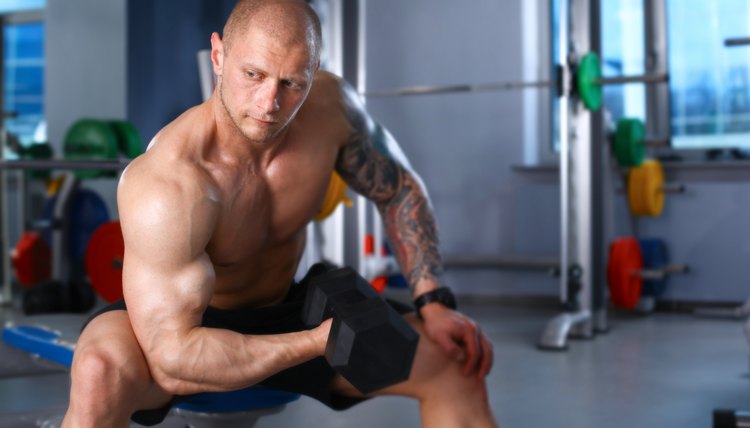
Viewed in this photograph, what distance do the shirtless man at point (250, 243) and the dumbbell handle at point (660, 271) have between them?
105 inches

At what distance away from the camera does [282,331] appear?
1450 millimetres

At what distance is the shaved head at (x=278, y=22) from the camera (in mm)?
1208

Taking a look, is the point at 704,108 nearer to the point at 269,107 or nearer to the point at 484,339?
the point at 484,339

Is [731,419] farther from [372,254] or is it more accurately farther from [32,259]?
[32,259]

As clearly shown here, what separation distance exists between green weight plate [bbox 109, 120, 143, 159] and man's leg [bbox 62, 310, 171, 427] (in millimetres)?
3288

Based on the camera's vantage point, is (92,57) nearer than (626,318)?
No

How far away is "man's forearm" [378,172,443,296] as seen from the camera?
5.15 ft

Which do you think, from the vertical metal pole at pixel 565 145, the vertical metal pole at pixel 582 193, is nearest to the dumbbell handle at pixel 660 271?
the vertical metal pole at pixel 582 193

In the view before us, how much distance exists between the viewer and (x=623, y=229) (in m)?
4.78

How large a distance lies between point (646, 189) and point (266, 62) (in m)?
3.34

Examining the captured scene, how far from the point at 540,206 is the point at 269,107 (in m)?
3.87

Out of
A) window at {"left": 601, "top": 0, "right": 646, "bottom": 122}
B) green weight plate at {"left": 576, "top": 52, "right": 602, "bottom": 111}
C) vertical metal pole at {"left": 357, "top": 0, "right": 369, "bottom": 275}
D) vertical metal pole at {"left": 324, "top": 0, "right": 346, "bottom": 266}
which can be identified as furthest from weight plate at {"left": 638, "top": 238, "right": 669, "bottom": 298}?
vertical metal pole at {"left": 324, "top": 0, "right": 346, "bottom": 266}

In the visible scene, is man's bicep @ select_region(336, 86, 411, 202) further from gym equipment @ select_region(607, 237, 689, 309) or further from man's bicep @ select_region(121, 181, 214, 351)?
gym equipment @ select_region(607, 237, 689, 309)

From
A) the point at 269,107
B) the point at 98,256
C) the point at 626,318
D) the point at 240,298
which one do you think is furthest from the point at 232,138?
the point at 626,318
